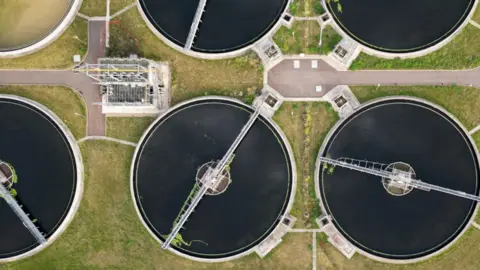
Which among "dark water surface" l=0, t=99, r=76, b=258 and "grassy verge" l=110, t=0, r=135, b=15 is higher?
"grassy verge" l=110, t=0, r=135, b=15

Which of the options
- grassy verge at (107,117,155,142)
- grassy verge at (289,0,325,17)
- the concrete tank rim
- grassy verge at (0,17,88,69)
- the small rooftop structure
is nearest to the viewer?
the small rooftop structure

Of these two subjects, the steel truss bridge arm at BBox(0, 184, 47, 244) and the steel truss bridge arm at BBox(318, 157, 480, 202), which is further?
the steel truss bridge arm at BBox(0, 184, 47, 244)

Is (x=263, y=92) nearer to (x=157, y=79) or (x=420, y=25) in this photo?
(x=157, y=79)

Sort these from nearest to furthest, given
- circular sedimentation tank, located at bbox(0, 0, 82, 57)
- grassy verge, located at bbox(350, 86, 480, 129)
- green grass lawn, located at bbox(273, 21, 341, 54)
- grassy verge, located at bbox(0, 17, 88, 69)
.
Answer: grassy verge, located at bbox(350, 86, 480, 129) → green grass lawn, located at bbox(273, 21, 341, 54) → grassy verge, located at bbox(0, 17, 88, 69) → circular sedimentation tank, located at bbox(0, 0, 82, 57)

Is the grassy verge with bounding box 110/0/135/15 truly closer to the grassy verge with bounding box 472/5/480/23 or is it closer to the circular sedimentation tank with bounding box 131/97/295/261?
the circular sedimentation tank with bounding box 131/97/295/261

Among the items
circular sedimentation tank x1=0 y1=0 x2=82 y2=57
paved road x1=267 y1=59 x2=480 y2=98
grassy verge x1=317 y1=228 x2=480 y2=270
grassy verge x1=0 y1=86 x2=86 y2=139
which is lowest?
grassy verge x1=317 y1=228 x2=480 y2=270

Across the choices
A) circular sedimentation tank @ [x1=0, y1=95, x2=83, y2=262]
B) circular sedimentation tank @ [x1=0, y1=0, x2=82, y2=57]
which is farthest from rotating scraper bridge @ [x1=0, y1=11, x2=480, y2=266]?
circular sedimentation tank @ [x1=0, y1=0, x2=82, y2=57]
